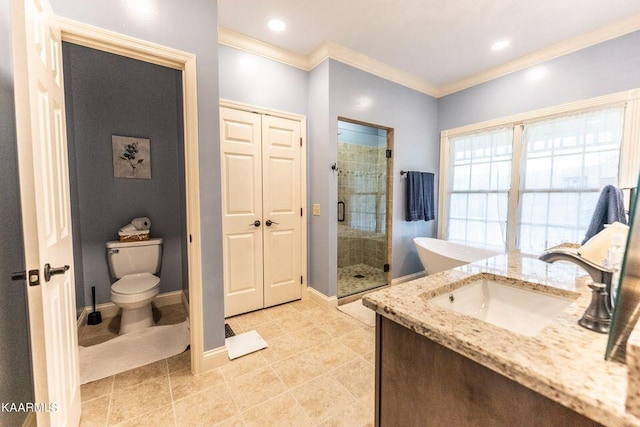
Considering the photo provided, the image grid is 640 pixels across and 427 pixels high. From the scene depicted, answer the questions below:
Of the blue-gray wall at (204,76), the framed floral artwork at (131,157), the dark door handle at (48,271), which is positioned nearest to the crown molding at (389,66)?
the blue-gray wall at (204,76)

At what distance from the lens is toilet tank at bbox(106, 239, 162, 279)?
2.54 meters

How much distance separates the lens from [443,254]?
10.8ft

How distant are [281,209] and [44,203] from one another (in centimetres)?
197

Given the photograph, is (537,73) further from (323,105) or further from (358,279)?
(358,279)

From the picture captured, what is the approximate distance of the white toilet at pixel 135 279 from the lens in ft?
7.31

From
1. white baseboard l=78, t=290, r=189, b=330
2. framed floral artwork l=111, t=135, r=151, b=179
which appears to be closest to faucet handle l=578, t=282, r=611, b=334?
white baseboard l=78, t=290, r=189, b=330

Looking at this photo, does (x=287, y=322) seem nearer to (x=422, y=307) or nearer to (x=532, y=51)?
(x=422, y=307)

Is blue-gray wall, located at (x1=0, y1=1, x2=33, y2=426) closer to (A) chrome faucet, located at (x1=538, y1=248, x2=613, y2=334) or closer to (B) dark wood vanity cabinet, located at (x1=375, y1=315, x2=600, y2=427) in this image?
(B) dark wood vanity cabinet, located at (x1=375, y1=315, x2=600, y2=427)

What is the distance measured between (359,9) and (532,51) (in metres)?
2.07

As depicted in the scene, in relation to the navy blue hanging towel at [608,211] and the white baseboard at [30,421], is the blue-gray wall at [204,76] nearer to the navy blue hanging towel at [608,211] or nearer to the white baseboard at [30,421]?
the white baseboard at [30,421]

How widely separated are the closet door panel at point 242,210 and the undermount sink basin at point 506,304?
6.93ft

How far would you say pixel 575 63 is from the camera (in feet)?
8.39

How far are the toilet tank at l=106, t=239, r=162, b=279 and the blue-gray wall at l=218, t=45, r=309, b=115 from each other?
1.73 metres

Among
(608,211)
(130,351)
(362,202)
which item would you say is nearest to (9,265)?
(130,351)
